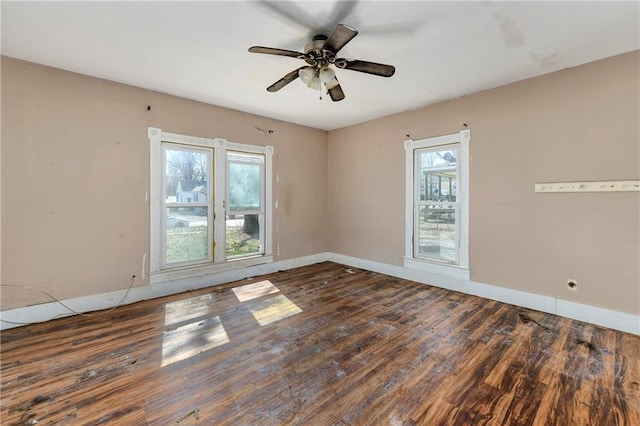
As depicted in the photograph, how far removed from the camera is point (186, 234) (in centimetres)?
398


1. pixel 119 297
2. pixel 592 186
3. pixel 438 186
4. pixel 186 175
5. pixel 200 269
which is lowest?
pixel 119 297

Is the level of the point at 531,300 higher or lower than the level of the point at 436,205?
lower

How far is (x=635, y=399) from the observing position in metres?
1.80

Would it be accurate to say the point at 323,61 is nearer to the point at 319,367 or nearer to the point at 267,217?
the point at 319,367

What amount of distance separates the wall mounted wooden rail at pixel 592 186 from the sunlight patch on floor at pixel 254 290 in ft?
11.9

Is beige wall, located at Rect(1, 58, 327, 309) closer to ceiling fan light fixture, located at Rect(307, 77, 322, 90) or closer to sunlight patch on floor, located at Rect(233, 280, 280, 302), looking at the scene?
sunlight patch on floor, located at Rect(233, 280, 280, 302)

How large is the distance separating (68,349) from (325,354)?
2247mm

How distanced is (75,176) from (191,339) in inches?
91.4

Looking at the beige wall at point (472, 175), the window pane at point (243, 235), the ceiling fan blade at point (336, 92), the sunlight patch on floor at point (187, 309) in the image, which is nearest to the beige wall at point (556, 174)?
the beige wall at point (472, 175)

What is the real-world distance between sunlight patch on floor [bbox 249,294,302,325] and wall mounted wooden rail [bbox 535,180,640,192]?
126 inches

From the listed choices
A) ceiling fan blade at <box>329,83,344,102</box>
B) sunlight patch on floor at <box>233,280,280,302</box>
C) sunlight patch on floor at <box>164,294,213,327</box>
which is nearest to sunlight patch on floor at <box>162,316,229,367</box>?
sunlight patch on floor at <box>164,294,213,327</box>

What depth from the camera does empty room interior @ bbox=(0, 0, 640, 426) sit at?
195cm

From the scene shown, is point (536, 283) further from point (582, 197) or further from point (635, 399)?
point (635, 399)

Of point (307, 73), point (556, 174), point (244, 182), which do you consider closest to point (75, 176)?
point (244, 182)
